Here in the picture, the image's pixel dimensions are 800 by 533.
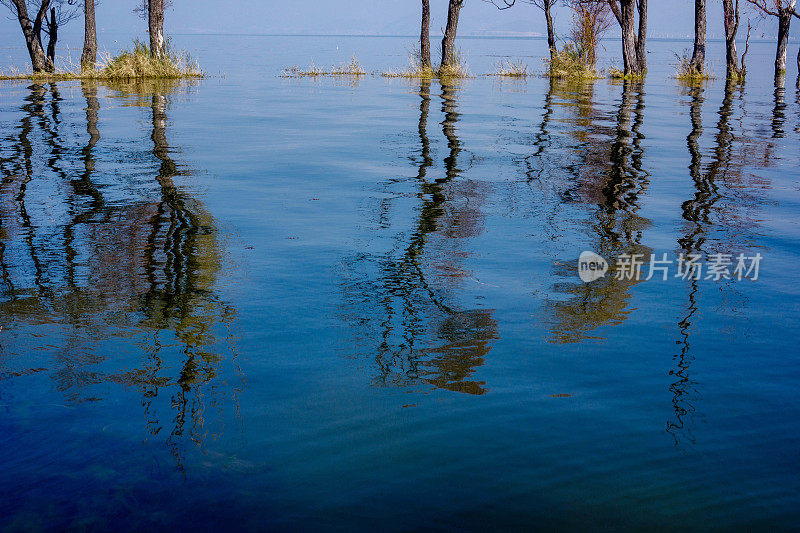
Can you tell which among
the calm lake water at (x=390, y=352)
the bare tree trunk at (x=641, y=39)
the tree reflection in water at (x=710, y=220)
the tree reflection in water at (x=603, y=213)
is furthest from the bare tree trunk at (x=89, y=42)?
the bare tree trunk at (x=641, y=39)

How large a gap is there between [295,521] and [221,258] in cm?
324

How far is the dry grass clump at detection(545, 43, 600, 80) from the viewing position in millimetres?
29406

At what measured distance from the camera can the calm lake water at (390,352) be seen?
271 cm

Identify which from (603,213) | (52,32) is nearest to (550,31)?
(52,32)

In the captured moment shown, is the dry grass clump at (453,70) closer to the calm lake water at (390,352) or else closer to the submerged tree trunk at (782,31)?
the submerged tree trunk at (782,31)

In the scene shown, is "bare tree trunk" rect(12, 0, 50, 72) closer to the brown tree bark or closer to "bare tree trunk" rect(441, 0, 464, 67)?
"bare tree trunk" rect(441, 0, 464, 67)

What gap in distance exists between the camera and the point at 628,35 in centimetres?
3067

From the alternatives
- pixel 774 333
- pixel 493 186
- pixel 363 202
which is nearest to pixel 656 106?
pixel 493 186

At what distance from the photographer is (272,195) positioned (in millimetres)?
7863

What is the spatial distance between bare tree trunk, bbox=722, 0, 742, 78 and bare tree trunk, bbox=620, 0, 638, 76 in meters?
3.63

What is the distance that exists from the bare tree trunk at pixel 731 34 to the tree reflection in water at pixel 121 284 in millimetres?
27171

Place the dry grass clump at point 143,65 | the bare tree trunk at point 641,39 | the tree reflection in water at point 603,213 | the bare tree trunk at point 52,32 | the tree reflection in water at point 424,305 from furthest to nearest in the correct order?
the bare tree trunk at point 641,39
the bare tree trunk at point 52,32
the dry grass clump at point 143,65
the tree reflection in water at point 603,213
the tree reflection in water at point 424,305

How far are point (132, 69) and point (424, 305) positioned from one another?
78.4ft

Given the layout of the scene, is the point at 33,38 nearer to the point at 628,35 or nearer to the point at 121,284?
the point at 628,35
